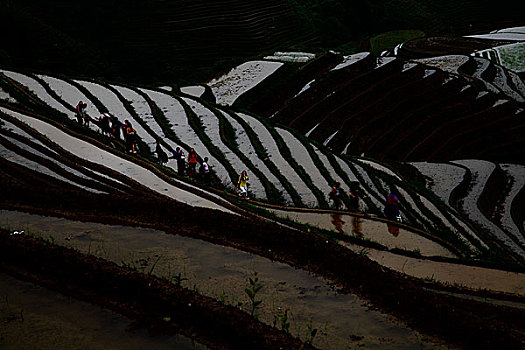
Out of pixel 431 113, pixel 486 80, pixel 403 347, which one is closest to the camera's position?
pixel 403 347

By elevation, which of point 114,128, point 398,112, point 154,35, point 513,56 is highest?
point 154,35

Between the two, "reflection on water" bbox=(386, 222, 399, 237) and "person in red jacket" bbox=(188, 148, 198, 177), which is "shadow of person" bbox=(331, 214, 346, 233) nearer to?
"reflection on water" bbox=(386, 222, 399, 237)

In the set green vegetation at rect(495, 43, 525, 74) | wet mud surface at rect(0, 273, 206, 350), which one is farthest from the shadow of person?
green vegetation at rect(495, 43, 525, 74)

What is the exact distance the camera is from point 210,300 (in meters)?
4.64

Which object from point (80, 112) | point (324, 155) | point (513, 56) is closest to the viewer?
point (80, 112)

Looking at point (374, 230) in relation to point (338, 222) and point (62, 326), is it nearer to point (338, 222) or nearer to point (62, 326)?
point (338, 222)

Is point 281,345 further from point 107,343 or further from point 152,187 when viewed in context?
point 152,187

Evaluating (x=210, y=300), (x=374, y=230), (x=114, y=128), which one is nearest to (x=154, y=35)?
(x=114, y=128)

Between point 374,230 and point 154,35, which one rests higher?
point 154,35

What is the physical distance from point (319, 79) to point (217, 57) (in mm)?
10405

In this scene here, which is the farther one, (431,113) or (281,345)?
(431,113)

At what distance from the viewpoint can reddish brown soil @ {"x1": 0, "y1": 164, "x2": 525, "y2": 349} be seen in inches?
173

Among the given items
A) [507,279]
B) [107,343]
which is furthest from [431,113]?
[107,343]

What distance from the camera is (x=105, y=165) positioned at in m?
11.4
